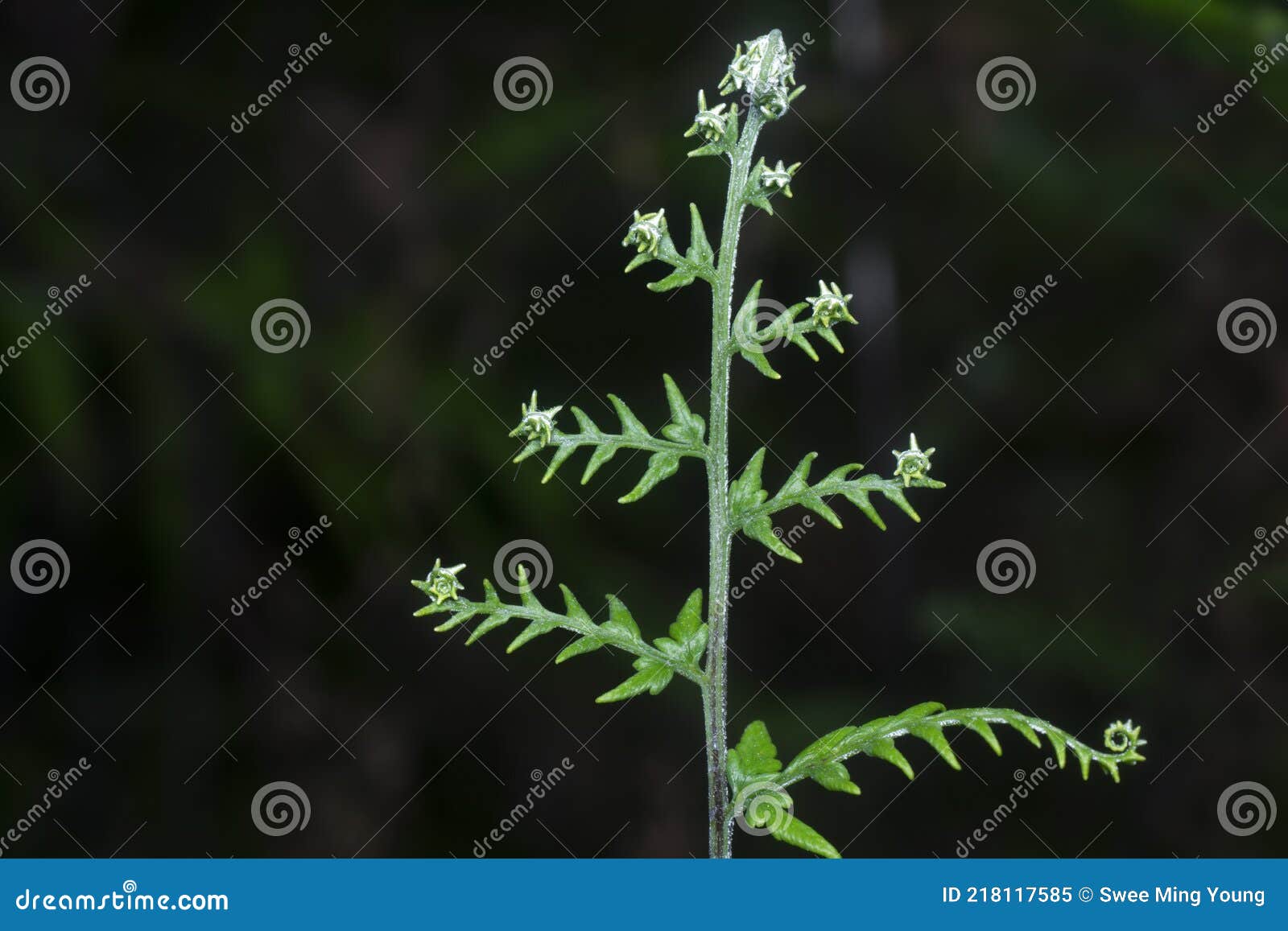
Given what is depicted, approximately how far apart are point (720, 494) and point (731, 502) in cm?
2

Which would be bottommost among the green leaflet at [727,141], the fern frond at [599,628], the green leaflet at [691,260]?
the fern frond at [599,628]

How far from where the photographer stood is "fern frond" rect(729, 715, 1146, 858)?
1612 millimetres

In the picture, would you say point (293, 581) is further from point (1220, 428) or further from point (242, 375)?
point (1220, 428)

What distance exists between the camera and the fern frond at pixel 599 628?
167 centimetres

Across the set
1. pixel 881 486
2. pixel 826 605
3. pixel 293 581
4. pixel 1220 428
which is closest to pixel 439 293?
pixel 293 581

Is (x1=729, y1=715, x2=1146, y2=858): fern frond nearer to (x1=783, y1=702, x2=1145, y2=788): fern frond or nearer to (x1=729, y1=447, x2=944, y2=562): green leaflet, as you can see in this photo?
(x1=783, y1=702, x2=1145, y2=788): fern frond

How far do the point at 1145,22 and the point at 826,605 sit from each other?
160cm

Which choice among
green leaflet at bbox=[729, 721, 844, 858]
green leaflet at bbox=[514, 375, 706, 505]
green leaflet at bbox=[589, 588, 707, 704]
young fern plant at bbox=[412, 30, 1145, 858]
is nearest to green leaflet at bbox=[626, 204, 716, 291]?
young fern plant at bbox=[412, 30, 1145, 858]

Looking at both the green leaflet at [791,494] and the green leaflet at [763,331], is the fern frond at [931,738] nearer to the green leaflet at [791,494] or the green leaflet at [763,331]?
the green leaflet at [791,494]

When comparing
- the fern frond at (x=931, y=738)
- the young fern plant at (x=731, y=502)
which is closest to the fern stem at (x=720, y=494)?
the young fern plant at (x=731, y=502)

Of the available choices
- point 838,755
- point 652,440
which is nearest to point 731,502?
point 652,440

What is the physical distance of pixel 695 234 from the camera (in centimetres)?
169

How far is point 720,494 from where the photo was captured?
5.54ft

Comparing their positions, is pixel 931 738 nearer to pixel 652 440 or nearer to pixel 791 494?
pixel 791 494
